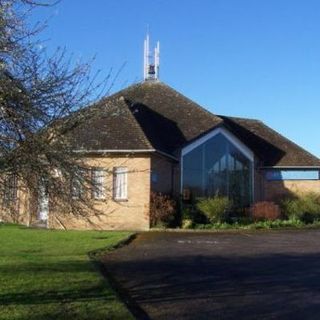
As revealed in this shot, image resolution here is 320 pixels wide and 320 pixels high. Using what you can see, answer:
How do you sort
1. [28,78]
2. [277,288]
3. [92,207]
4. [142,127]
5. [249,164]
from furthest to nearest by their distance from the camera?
[249,164] < [142,127] < [277,288] < [92,207] < [28,78]

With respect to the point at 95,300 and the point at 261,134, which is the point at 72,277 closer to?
the point at 95,300

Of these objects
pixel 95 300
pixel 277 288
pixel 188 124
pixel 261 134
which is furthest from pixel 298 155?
pixel 95 300

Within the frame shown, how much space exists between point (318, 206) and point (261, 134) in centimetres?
871

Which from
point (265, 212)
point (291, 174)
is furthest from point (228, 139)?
point (291, 174)

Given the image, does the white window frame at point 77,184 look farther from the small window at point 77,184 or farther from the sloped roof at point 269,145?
the sloped roof at point 269,145

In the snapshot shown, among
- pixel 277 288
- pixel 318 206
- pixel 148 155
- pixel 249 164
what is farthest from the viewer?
pixel 249 164

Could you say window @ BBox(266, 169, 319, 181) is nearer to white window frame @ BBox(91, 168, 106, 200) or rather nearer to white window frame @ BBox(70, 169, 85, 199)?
white window frame @ BBox(91, 168, 106, 200)

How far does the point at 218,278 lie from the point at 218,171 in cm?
2090

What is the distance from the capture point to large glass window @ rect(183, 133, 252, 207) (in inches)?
1250

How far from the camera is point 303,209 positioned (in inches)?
1270

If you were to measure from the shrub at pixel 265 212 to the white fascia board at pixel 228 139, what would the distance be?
4223 millimetres

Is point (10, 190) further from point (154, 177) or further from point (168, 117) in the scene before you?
point (168, 117)

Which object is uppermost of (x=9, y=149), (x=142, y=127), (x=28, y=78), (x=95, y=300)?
(x=142, y=127)

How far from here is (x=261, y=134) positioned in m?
40.4
